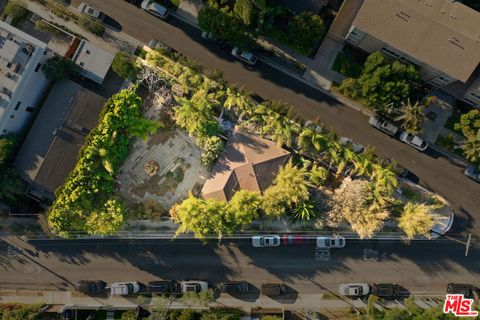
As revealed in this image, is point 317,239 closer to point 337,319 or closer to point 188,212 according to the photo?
point 337,319

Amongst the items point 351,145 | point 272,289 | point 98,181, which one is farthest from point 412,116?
point 98,181

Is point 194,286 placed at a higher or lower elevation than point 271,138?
lower

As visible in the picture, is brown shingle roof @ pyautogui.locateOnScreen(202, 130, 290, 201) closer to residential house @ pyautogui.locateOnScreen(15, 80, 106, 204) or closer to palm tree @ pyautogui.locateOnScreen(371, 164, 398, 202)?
palm tree @ pyautogui.locateOnScreen(371, 164, 398, 202)

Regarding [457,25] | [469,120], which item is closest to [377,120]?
[469,120]

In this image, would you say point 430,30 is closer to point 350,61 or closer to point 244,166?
point 350,61

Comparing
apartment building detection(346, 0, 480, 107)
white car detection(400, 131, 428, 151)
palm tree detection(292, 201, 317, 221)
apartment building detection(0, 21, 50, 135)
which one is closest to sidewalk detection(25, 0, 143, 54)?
apartment building detection(0, 21, 50, 135)

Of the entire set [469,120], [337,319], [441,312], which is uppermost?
[469,120]
